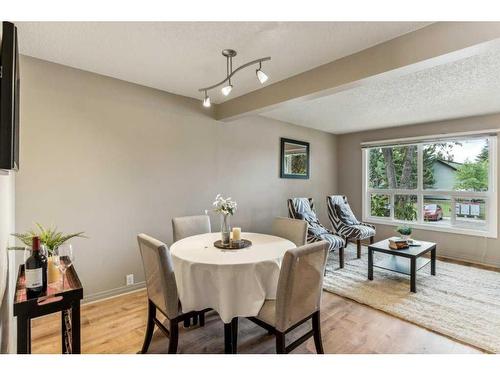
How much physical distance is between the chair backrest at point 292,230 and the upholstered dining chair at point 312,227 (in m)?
0.88

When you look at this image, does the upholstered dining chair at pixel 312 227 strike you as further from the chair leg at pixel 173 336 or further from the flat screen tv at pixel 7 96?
the flat screen tv at pixel 7 96

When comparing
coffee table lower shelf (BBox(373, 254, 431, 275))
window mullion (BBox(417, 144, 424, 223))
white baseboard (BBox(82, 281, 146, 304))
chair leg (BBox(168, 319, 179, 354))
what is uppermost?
window mullion (BBox(417, 144, 424, 223))

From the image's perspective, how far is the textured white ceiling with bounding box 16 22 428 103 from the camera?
1.77 metres

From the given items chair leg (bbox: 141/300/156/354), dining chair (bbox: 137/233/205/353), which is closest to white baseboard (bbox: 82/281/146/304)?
chair leg (bbox: 141/300/156/354)

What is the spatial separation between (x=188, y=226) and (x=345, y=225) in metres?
2.67

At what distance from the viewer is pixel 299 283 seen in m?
1.54

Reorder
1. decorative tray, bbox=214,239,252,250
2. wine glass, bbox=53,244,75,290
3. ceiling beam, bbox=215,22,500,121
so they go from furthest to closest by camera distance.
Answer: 1. decorative tray, bbox=214,239,252,250
2. ceiling beam, bbox=215,22,500,121
3. wine glass, bbox=53,244,75,290

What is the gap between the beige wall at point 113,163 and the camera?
7.46 feet

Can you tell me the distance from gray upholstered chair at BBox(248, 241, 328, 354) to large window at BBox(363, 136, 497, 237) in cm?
383

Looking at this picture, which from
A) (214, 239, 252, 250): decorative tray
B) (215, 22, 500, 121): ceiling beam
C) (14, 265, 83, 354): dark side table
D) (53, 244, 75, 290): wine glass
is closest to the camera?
(14, 265, 83, 354): dark side table

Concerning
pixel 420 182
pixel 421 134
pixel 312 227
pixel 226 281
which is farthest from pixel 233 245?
pixel 421 134

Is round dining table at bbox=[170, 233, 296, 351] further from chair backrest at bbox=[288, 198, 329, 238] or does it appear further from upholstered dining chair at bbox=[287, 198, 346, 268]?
chair backrest at bbox=[288, 198, 329, 238]

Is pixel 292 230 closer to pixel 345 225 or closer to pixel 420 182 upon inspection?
pixel 345 225
